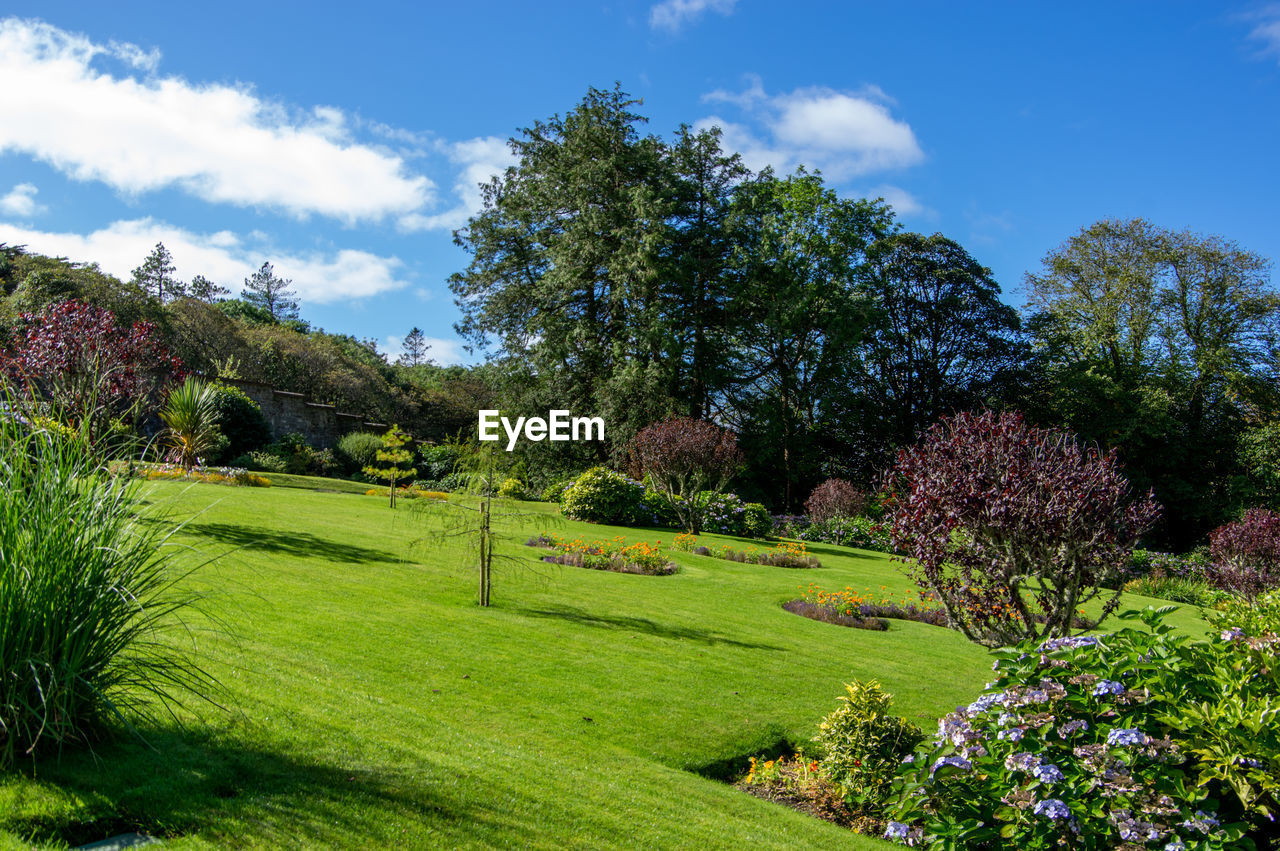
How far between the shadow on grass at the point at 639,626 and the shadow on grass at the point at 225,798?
4977mm

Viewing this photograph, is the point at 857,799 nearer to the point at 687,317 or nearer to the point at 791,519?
the point at 791,519

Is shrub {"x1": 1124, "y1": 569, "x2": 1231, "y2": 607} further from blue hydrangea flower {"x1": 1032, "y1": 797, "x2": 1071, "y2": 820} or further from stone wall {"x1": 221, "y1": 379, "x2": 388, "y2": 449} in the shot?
stone wall {"x1": 221, "y1": 379, "x2": 388, "y2": 449}

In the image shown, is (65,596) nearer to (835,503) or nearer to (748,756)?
(748,756)

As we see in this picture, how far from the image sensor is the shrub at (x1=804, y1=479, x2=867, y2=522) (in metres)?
23.5

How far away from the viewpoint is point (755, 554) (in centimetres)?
1672

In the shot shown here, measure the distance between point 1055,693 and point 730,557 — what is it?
1224cm

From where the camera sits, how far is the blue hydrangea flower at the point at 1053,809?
3.78m

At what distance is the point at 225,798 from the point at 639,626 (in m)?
6.12

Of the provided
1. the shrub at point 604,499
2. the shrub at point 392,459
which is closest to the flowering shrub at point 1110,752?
the shrub at point 392,459

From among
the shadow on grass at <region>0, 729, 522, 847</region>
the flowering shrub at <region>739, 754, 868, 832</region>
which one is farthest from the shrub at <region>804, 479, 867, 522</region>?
the shadow on grass at <region>0, 729, 522, 847</region>

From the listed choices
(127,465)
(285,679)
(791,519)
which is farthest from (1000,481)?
(791,519)

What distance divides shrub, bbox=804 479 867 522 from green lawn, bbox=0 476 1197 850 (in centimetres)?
1174

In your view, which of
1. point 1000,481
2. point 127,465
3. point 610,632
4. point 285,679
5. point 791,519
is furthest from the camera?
point 791,519

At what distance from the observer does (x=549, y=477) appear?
93.7 ft
